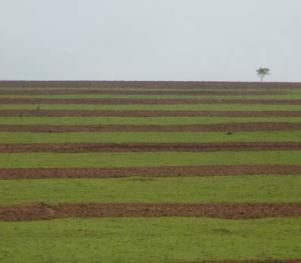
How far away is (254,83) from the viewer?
62906mm

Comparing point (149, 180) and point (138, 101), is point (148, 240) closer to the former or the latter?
point (149, 180)

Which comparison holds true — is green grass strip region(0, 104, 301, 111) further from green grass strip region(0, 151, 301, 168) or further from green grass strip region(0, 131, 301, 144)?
green grass strip region(0, 151, 301, 168)

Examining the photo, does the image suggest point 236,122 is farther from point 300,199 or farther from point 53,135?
point 300,199

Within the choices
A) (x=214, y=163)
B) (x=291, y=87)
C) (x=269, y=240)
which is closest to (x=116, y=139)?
(x=214, y=163)

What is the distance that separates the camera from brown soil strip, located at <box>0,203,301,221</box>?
19.9m

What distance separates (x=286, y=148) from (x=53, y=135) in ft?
37.8

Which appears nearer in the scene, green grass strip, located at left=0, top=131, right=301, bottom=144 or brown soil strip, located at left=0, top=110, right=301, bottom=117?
green grass strip, located at left=0, top=131, right=301, bottom=144

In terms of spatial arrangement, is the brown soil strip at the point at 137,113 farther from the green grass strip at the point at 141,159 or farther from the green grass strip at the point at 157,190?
the green grass strip at the point at 157,190

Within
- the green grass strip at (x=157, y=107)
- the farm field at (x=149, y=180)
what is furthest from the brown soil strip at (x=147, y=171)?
the green grass strip at (x=157, y=107)

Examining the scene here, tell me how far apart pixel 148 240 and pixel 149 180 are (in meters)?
7.11

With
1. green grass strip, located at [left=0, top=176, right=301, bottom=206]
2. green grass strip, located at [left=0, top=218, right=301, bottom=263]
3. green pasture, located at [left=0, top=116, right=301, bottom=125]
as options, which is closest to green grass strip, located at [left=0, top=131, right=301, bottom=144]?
green pasture, located at [left=0, top=116, right=301, bottom=125]

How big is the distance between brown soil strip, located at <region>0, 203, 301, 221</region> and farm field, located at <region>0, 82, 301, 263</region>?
0.10ft

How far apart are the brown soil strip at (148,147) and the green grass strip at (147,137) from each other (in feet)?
2.55

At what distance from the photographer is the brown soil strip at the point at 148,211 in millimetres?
19891
